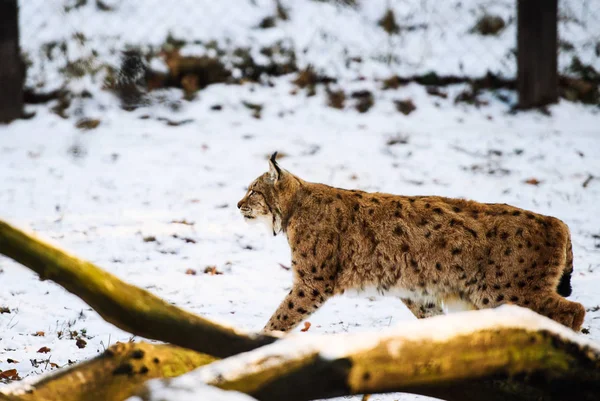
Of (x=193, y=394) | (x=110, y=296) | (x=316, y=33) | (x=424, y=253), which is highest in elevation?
(x=316, y=33)

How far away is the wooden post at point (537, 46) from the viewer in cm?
902

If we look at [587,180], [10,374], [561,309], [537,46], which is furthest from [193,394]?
[537,46]

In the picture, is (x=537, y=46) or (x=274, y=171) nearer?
(x=274, y=171)

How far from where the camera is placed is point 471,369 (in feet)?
8.30

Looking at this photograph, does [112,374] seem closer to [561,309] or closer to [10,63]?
[561,309]

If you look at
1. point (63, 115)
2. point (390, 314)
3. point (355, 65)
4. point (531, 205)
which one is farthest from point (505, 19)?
point (390, 314)

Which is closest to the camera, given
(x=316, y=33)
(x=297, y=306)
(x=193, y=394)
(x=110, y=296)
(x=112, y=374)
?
(x=193, y=394)

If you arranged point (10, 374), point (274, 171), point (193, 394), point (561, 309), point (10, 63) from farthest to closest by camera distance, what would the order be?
1. point (10, 63)
2. point (274, 171)
3. point (561, 309)
4. point (10, 374)
5. point (193, 394)

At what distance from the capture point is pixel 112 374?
Answer: 8.40ft

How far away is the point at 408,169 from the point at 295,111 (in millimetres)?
1928

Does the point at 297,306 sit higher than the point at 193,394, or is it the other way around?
the point at 193,394

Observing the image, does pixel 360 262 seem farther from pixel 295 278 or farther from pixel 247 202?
pixel 247 202

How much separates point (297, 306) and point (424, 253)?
0.82 metres

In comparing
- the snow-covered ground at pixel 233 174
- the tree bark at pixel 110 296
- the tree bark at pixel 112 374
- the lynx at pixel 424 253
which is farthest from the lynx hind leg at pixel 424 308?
the tree bark at pixel 110 296
